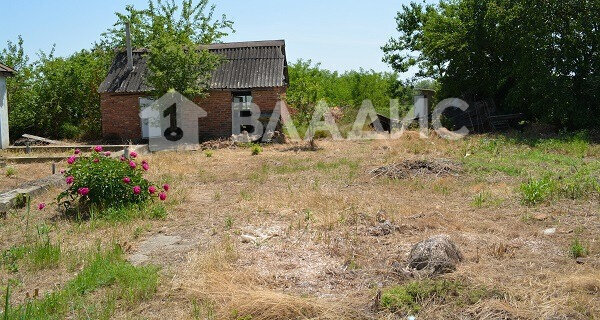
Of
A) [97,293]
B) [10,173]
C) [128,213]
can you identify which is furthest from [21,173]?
[97,293]

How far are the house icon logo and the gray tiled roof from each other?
40.4 inches

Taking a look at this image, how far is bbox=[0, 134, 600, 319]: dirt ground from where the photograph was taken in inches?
177

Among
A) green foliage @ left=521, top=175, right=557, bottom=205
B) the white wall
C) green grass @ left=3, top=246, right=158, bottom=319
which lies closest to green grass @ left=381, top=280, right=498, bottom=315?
green grass @ left=3, top=246, right=158, bottom=319

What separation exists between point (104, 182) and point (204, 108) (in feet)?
40.7

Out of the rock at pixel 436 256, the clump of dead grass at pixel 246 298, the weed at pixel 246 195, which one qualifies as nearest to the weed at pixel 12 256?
the clump of dead grass at pixel 246 298

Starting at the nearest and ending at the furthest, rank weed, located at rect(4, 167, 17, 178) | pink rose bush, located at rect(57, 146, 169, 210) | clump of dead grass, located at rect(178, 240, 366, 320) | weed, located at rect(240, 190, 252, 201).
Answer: clump of dead grass, located at rect(178, 240, 366, 320) → pink rose bush, located at rect(57, 146, 169, 210) → weed, located at rect(240, 190, 252, 201) → weed, located at rect(4, 167, 17, 178)

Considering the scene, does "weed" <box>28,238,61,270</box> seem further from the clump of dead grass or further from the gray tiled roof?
the gray tiled roof

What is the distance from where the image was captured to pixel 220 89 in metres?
19.6

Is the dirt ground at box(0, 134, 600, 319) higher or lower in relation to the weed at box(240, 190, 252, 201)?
lower

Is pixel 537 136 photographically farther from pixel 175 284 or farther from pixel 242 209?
pixel 175 284

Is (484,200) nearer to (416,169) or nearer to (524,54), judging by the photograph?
(416,169)

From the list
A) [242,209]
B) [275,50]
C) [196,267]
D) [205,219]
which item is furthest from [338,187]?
[275,50]

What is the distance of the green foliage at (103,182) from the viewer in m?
7.82

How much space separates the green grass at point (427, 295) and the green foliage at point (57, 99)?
19.1 m
